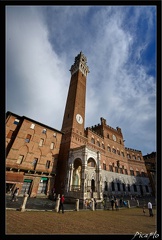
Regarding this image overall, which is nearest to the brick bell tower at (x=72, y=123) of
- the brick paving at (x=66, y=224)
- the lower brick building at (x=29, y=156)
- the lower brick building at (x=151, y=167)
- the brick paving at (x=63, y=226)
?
the lower brick building at (x=29, y=156)

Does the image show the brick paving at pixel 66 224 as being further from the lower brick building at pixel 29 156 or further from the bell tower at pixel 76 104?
the bell tower at pixel 76 104

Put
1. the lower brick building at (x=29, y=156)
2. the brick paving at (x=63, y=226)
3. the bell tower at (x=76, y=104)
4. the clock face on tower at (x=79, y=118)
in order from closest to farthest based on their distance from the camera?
the brick paving at (x=63, y=226)
the lower brick building at (x=29, y=156)
the bell tower at (x=76, y=104)
the clock face on tower at (x=79, y=118)

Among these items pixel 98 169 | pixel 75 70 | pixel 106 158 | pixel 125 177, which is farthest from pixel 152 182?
pixel 75 70

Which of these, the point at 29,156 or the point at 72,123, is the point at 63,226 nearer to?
the point at 29,156

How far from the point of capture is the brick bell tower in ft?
77.8

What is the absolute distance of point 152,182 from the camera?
41031 mm

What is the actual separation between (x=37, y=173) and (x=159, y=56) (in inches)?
894

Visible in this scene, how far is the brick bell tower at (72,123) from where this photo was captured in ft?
77.8

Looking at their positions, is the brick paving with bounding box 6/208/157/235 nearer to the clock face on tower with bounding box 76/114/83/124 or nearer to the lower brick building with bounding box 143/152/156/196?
the clock face on tower with bounding box 76/114/83/124

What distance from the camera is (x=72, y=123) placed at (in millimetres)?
27188

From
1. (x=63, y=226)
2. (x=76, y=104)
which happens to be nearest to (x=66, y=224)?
(x=63, y=226)

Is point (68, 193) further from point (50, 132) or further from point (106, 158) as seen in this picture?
point (106, 158)

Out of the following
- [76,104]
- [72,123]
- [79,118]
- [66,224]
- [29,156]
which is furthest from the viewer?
[76,104]

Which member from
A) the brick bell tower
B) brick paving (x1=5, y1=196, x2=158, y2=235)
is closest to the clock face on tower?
the brick bell tower
